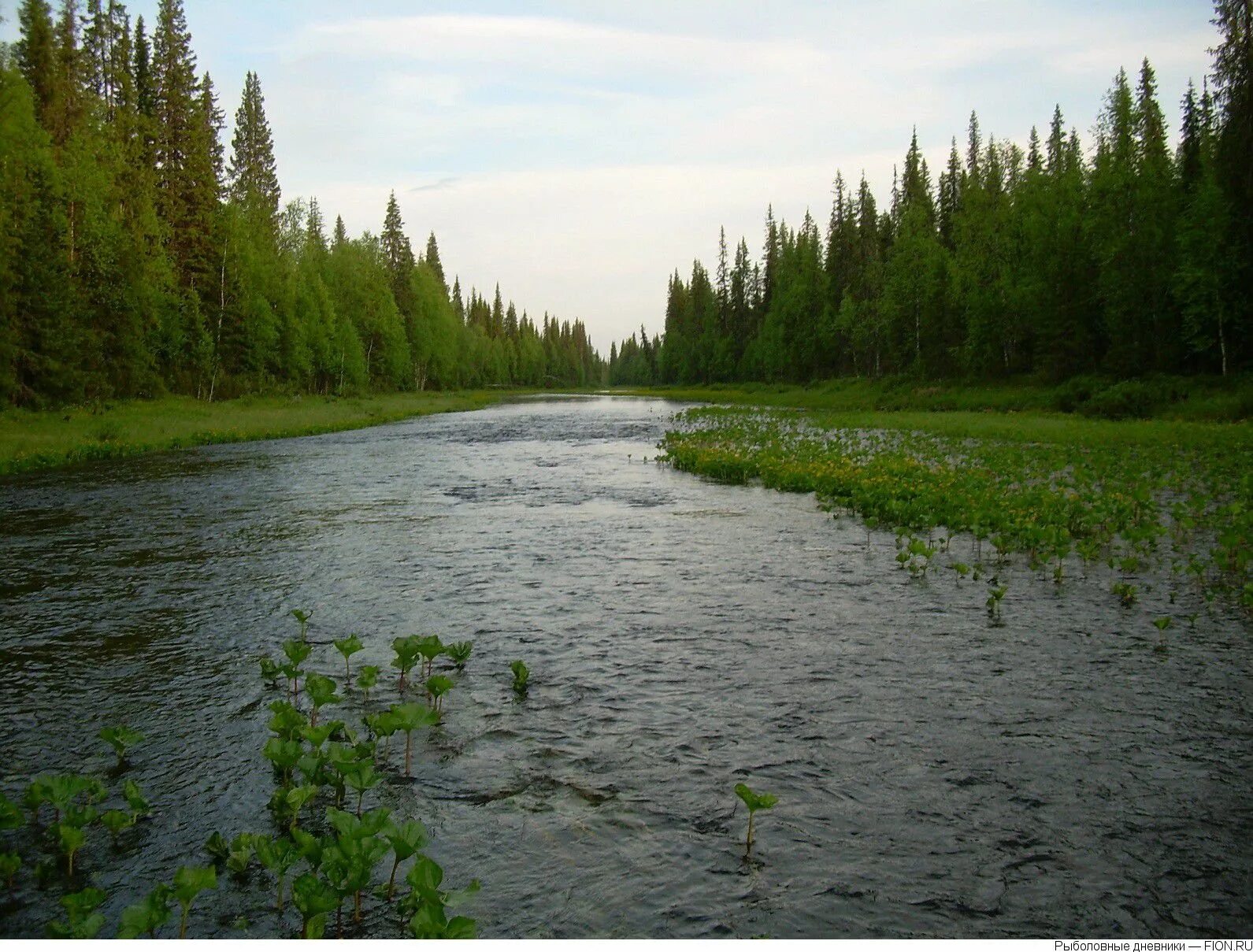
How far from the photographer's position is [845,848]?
485cm

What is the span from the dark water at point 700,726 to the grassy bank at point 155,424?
1357 cm

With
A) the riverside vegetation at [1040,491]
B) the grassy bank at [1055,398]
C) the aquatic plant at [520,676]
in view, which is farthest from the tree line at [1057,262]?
the aquatic plant at [520,676]

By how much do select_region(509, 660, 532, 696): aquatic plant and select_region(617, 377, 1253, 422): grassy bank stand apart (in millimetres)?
32776

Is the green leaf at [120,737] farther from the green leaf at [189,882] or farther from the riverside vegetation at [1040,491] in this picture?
the riverside vegetation at [1040,491]

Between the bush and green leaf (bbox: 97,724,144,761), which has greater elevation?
the bush

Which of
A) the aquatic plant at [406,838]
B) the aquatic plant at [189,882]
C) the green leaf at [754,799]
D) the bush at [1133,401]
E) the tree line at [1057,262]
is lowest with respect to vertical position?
the green leaf at [754,799]

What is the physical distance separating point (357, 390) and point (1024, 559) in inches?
2546

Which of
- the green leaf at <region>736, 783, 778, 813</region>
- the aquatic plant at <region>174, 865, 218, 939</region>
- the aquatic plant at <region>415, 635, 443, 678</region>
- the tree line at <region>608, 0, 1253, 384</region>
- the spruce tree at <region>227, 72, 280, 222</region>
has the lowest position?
the green leaf at <region>736, 783, 778, 813</region>

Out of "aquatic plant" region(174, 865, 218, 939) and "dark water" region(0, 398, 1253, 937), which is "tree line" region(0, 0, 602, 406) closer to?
"dark water" region(0, 398, 1253, 937)

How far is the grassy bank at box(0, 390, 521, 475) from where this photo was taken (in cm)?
2550

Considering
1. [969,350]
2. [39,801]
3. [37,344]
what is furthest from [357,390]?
[39,801]

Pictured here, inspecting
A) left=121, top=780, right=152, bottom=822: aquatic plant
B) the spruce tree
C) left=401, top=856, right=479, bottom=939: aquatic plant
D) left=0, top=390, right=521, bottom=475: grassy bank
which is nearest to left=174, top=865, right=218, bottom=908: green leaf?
left=401, top=856, right=479, bottom=939: aquatic plant

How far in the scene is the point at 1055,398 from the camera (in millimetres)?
40938

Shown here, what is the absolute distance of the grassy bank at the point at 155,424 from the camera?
1004 inches
